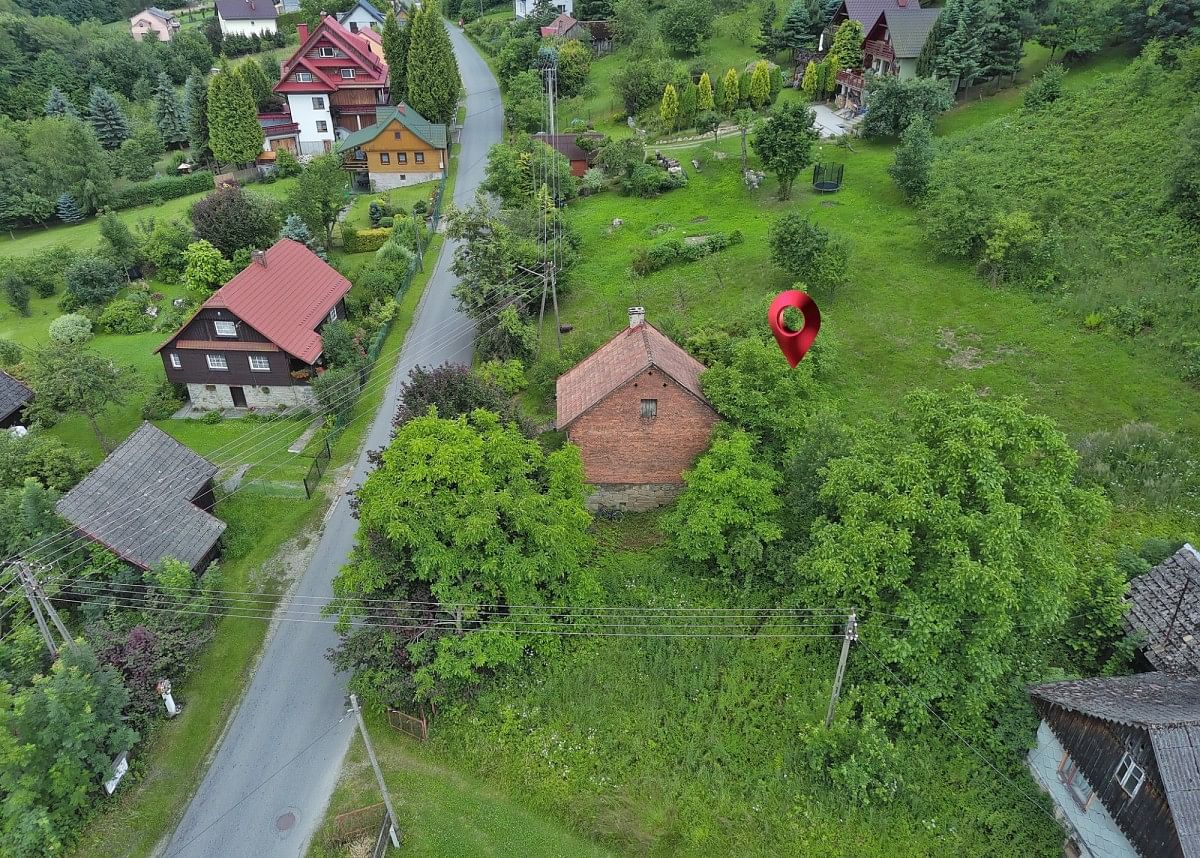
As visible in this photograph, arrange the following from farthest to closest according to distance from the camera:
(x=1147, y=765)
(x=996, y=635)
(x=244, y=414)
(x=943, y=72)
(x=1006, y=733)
→ (x=943, y=72), (x=244, y=414), (x=1006, y=733), (x=996, y=635), (x=1147, y=765)

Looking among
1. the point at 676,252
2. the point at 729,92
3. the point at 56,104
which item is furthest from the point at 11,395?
the point at 56,104

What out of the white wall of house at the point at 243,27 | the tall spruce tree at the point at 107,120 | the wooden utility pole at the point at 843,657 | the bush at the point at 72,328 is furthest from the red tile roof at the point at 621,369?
the white wall of house at the point at 243,27

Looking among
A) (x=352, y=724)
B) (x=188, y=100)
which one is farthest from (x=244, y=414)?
(x=188, y=100)

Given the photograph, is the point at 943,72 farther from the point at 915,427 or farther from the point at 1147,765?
the point at 1147,765

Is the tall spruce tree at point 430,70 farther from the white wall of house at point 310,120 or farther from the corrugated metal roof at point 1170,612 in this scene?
the corrugated metal roof at point 1170,612

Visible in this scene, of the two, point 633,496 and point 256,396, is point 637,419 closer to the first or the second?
point 633,496
